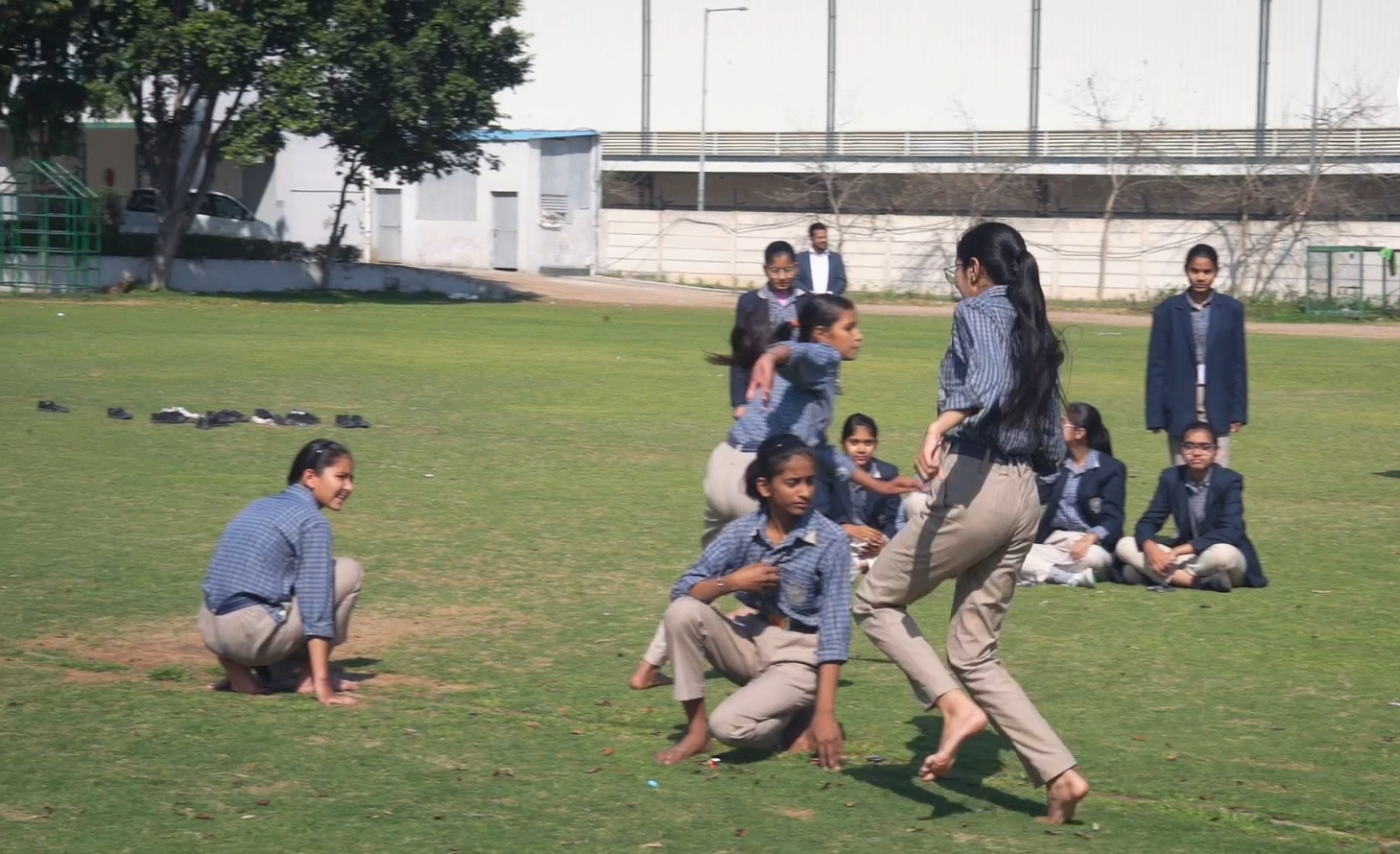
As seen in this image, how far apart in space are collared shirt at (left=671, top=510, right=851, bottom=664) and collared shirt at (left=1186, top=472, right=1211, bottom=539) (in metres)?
3.86

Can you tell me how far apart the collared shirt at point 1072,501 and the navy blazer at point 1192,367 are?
0.85 metres

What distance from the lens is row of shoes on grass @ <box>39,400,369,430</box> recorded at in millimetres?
14750

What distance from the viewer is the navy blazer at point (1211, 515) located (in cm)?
878

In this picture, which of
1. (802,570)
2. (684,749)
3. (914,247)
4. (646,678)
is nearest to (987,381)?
(802,570)

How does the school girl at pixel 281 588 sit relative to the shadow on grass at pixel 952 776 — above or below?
above

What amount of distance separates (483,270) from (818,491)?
4353 centimetres

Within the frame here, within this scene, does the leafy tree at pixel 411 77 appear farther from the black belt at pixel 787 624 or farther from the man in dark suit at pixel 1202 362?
the black belt at pixel 787 624

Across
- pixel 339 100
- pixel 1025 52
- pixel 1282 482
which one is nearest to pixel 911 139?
pixel 1025 52

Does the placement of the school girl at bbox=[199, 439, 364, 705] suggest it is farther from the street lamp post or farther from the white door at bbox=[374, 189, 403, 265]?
the street lamp post

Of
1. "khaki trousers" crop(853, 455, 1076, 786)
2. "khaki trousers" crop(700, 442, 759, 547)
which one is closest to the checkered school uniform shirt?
"khaki trousers" crop(700, 442, 759, 547)

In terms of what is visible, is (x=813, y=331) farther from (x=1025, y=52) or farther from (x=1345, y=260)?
(x=1025, y=52)

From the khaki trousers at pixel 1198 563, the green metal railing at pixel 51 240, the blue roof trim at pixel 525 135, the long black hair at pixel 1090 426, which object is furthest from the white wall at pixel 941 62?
the khaki trousers at pixel 1198 563

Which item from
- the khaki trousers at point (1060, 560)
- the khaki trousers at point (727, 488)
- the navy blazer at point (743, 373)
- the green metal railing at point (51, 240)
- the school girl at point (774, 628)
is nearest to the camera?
the school girl at point (774, 628)

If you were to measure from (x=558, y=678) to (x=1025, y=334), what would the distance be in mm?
2646
